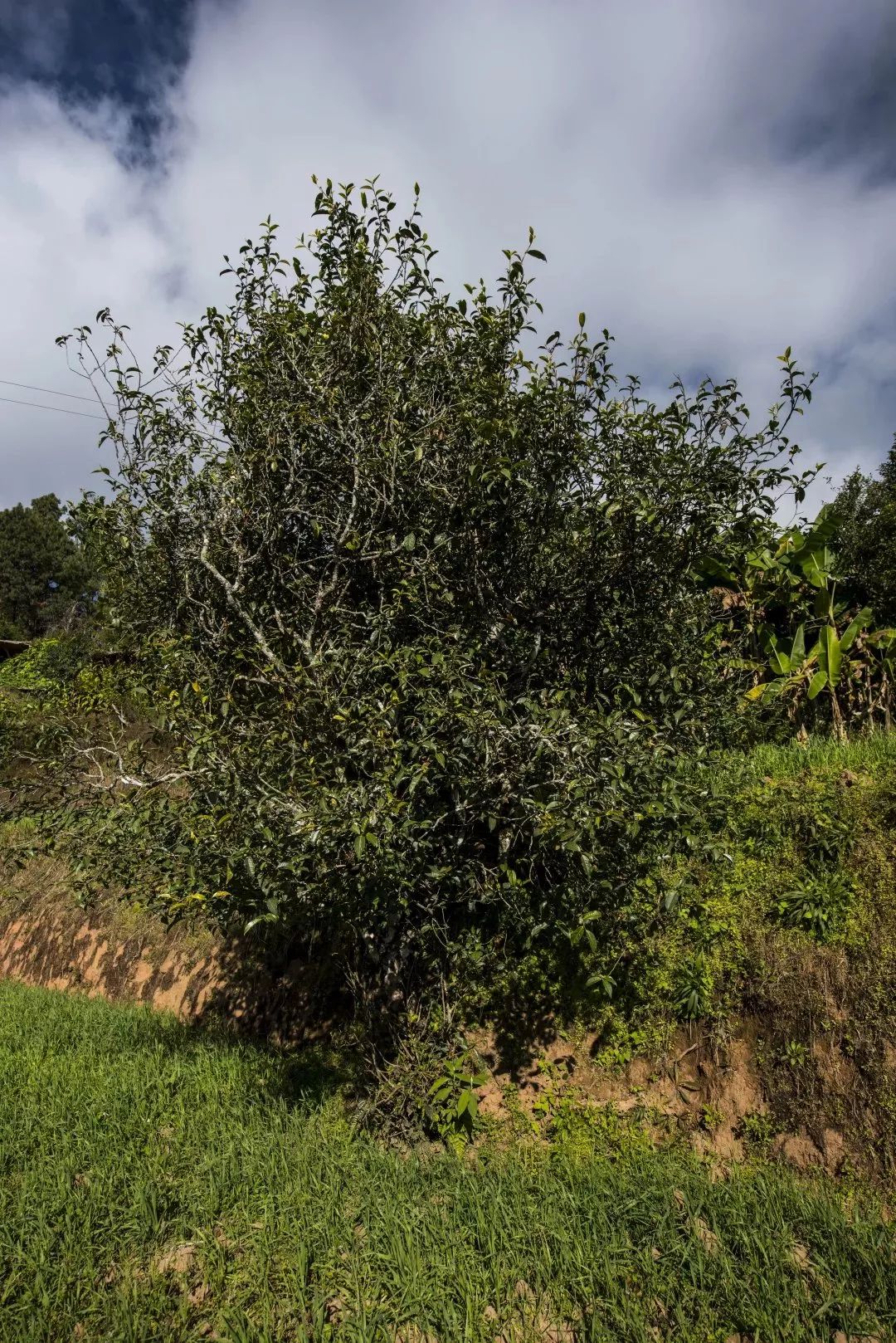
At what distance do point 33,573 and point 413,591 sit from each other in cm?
3968

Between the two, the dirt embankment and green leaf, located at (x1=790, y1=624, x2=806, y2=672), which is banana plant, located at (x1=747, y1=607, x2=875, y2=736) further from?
the dirt embankment

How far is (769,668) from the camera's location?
8797 mm

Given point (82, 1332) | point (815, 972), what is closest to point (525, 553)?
point (815, 972)

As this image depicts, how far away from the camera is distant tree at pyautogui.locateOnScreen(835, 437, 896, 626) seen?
10648 mm

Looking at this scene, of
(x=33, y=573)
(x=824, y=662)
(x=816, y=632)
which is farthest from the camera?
(x=33, y=573)

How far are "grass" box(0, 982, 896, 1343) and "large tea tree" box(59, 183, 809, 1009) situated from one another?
4.25ft

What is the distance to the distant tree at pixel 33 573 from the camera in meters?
37.3

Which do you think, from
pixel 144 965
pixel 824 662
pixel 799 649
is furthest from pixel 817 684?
pixel 144 965

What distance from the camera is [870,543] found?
1264 cm

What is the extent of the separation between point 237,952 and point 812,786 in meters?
6.08

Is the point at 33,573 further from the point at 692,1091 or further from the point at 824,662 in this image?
the point at 692,1091

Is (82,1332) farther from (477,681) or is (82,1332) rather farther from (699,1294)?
(477,681)

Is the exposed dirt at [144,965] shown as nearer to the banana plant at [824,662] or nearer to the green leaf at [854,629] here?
the banana plant at [824,662]

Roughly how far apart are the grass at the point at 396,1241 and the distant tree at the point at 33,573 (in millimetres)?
36259
